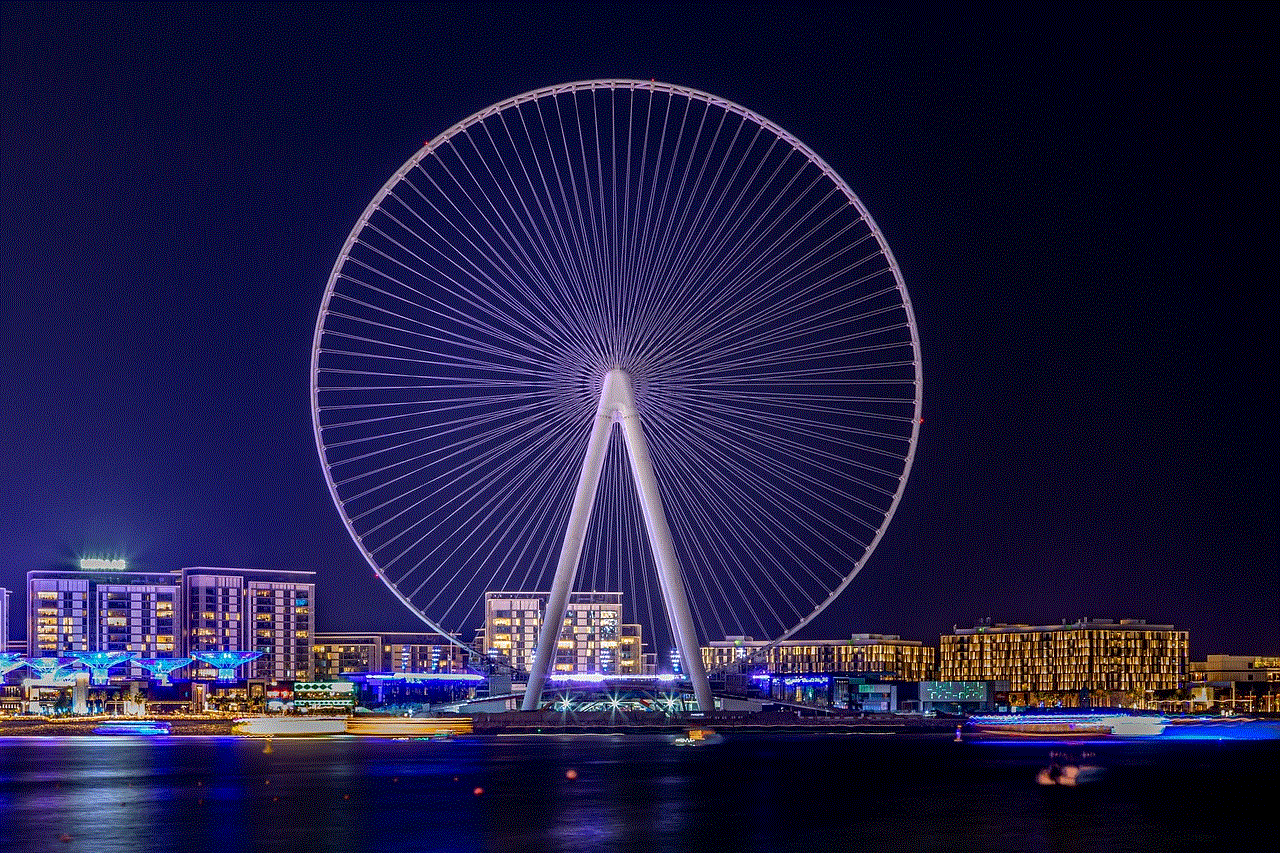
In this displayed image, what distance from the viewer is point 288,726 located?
134875 mm

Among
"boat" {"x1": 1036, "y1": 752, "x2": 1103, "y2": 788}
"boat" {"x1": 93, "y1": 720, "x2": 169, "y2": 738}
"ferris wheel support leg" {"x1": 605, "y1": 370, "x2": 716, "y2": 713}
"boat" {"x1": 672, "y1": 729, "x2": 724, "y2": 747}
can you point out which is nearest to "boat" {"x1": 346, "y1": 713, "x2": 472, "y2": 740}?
"boat" {"x1": 93, "y1": 720, "x2": 169, "y2": 738}

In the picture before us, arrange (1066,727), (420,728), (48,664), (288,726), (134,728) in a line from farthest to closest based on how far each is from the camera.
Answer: (48,664) < (134,728) < (288,726) < (1066,727) < (420,728)

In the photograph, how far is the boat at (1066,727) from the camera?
4936 inches

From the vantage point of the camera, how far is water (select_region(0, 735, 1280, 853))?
46.3 meters

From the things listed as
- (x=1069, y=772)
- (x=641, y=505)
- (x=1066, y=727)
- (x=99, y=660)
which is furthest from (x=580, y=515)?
(x=99, y=660)

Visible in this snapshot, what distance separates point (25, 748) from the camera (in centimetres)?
10588

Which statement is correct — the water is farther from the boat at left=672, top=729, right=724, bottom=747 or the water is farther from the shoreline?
the shoreline

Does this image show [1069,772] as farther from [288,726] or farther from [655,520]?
[288,726]

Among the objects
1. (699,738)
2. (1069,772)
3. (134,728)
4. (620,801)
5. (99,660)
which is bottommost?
(134,728)

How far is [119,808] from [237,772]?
21.5 metres

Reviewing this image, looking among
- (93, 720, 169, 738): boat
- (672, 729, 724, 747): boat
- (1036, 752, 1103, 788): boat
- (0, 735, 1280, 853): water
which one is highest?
(0, 735, 1280, 853): water

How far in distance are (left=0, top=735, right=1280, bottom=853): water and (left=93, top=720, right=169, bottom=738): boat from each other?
104 feet

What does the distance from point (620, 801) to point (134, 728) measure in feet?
282

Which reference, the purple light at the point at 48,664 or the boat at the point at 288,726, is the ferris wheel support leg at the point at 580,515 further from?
the purple light at the point at 48,664
